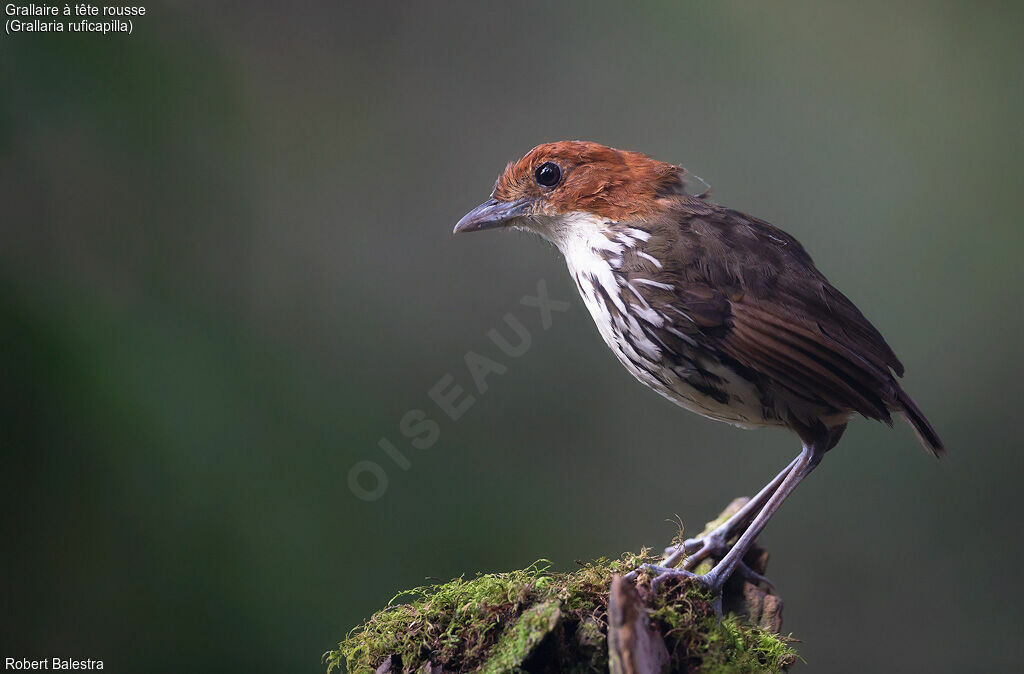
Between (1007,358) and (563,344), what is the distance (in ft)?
7.49

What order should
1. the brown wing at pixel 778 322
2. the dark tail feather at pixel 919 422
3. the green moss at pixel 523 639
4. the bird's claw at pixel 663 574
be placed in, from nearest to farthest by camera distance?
the green moss at pixel 523 639 → the bird's claw at pixel 663 574 → the brown wing at pixel 778 322 → the dark tail feather at pixel 919 422

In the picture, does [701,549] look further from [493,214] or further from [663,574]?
[493,214]

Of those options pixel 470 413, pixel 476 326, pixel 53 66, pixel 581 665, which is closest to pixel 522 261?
pixel 476 326

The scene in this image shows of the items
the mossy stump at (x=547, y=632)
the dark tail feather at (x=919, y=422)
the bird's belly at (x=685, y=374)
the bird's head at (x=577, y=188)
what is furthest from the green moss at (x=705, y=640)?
the bird's head at (x=577, y=188)

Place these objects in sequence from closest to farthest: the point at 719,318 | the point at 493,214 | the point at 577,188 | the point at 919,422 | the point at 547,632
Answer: the point at 547,632 → the point at 719,318 → the point at 919,422 → the point at 577,188 → the point at 493,214

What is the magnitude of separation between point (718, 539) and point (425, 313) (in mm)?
2308

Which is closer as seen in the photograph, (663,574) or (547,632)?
(547,632)

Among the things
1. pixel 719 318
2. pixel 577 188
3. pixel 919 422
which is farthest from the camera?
pixel 577 188

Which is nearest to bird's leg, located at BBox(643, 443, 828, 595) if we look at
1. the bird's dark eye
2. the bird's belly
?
the bird's belly

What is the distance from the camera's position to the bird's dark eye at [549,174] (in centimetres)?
310

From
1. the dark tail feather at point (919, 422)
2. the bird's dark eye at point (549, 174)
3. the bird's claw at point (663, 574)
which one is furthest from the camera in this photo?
the bird's dark eye at point (549, 174)

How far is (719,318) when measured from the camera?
2.65m

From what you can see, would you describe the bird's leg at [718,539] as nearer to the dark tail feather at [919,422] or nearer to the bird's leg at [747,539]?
the bird's leg at [747,539]

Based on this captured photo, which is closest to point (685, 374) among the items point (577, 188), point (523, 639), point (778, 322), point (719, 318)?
point (719, 318)
